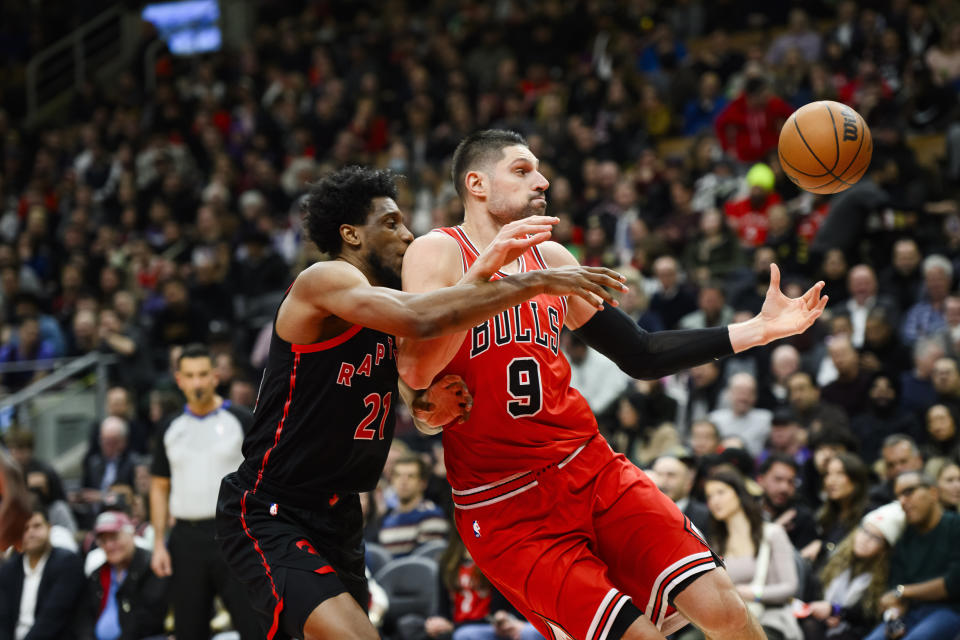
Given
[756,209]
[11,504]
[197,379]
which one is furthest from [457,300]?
[756,209]

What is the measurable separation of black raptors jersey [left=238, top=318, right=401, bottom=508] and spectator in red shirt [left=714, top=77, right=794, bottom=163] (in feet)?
29.4

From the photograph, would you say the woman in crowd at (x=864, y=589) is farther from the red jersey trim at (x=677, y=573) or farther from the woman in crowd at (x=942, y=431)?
the red jersey trim at (x=677, y=573)

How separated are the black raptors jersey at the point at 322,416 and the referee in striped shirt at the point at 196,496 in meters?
2.39

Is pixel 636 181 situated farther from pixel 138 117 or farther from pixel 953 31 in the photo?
pixel 138 117

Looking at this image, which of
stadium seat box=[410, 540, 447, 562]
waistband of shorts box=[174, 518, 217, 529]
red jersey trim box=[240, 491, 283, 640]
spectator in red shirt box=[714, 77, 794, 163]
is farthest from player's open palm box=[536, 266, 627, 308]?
spectator in red shirt box=[714, 77, 794, 163]

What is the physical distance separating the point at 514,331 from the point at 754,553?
364 centimetres

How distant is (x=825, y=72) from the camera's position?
12852 mm

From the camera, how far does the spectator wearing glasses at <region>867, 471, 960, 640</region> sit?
282 inches

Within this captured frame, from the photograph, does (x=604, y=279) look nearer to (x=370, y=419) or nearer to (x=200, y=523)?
(x=370, y=419)

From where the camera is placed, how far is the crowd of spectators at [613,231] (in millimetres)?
8250

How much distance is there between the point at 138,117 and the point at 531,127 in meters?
7.92

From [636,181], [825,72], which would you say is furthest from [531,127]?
[825,72]

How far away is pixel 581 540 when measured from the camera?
14.6 ft

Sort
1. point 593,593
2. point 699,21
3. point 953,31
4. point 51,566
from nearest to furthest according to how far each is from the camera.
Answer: point 593,593
point 51,566
point 953,31
point 699,21
